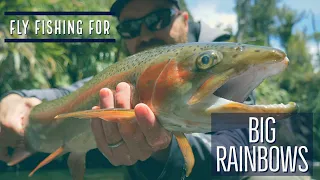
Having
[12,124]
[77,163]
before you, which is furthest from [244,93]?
[12,124]

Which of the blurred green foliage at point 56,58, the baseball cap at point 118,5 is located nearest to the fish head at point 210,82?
the baseball cap at point 118,5

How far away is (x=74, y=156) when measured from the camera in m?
1.49

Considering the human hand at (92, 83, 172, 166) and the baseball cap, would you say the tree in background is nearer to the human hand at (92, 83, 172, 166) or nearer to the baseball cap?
the baseball cap

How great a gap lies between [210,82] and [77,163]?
79cm

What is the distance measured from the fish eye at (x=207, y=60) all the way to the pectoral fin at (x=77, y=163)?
73cm

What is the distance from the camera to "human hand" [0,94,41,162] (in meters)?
1.54

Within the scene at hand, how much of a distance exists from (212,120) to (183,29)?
1282 mm

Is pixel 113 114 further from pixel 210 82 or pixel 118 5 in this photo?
pixel 118 5

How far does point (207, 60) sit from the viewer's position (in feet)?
2.86

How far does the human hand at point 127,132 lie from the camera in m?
0.96

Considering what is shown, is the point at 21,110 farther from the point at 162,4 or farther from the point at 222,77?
the point at 222,77

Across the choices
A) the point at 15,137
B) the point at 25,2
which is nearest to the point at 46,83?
the point at 25,2

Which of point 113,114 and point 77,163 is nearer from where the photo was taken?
point 113,114

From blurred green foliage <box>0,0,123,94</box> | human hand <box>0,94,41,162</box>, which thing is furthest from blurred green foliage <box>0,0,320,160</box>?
human hand <box>0,94,41,162</box>
